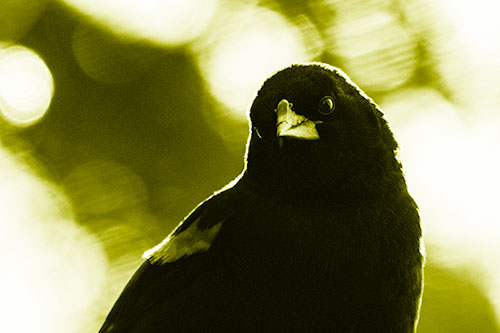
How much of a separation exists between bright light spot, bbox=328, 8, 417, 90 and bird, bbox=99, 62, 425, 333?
6.09ft

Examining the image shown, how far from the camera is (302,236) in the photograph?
2641mm

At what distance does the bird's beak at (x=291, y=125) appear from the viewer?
2775mm

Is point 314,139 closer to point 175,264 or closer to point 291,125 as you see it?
point 291,125

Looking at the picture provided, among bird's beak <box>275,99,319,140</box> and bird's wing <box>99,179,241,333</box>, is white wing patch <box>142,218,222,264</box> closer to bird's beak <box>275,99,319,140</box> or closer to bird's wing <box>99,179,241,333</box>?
bird's wing <box>99,179,241,333</box>

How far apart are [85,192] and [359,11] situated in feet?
8.15

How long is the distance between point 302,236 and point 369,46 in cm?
264

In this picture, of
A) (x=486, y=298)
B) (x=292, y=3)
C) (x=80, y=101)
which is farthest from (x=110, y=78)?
(x=486, y=298)

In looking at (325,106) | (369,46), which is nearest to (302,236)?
(325,106)

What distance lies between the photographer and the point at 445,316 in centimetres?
598

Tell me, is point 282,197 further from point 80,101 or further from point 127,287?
point 80,101

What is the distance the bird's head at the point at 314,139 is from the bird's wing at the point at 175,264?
0.21 metres

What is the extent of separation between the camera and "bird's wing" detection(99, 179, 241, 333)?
9.61 ft

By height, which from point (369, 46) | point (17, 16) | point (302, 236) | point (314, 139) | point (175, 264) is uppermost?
point (17, 16)

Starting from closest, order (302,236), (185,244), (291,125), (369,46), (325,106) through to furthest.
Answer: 1. (302,236)
2. (291,125)
3. (325,106)
4. (185,244)
5. (369,46)
